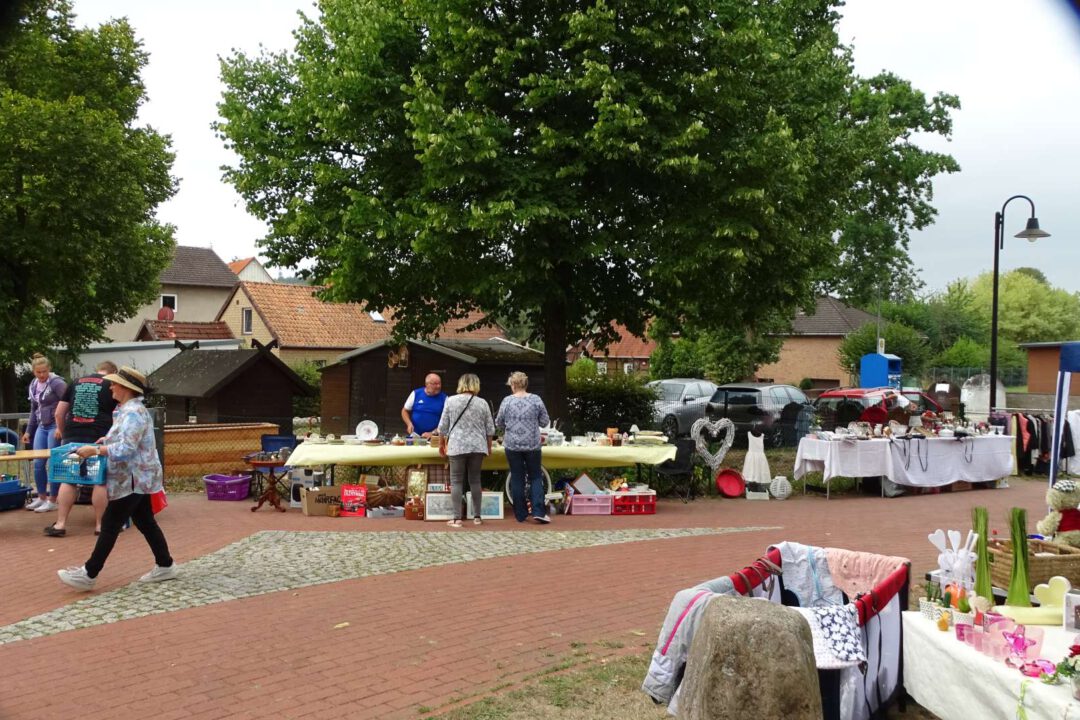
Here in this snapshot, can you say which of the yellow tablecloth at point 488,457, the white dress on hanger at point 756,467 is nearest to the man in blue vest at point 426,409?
the yellow tablecloth at point 488,457

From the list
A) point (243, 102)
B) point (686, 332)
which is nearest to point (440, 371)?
point (686, 332)

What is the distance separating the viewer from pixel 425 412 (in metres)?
12.7

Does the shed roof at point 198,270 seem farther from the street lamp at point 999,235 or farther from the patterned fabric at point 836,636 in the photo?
the patterned fabric at point 836,636

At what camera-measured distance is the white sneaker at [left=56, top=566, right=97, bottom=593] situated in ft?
24.0

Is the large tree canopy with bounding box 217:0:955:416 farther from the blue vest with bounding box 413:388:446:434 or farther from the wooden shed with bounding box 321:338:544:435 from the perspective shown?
the blue vest with bounding box 413:388:446:434

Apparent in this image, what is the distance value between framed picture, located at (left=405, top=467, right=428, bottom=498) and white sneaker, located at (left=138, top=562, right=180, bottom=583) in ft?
14.0

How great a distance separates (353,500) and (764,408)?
13.2 meters

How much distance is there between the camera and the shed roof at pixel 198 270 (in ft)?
178

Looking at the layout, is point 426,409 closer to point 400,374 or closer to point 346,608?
point 346,608

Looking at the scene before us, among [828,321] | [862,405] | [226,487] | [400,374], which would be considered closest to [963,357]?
[828,321]

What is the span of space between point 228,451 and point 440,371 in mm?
7540

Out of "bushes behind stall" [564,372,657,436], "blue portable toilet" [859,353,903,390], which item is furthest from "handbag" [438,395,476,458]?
"blue portable toilet" [859,353,903,390]

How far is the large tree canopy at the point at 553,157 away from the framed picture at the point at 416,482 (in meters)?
4.53

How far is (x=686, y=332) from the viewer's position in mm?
20109
